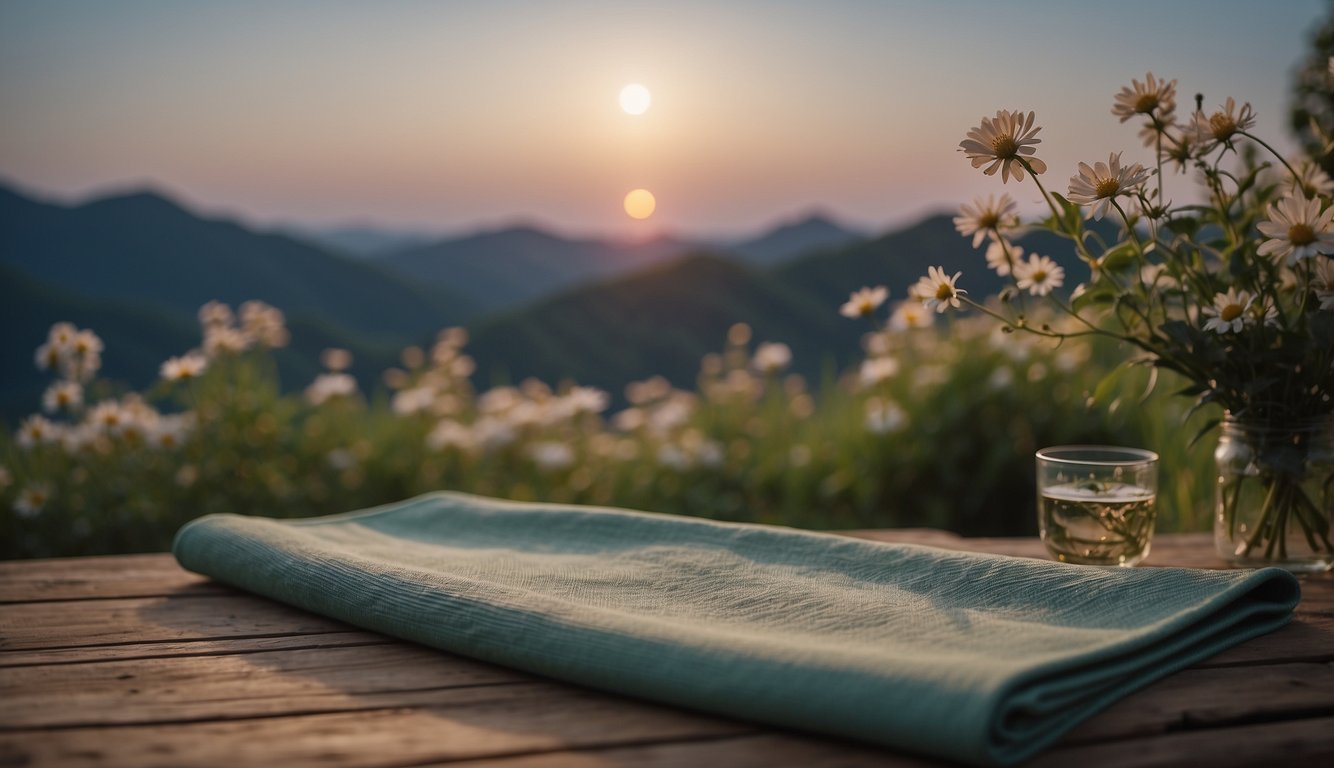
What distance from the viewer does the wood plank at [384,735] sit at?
73cm

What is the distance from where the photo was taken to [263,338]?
2955 millimetres

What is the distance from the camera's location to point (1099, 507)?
48.0 inches

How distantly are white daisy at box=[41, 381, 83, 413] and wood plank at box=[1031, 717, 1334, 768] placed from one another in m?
2.65

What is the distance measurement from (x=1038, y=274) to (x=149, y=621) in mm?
1147

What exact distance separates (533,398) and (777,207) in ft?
9.03

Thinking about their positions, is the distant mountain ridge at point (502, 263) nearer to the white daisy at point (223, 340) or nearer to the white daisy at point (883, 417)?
the white daisy at point (883, 417)

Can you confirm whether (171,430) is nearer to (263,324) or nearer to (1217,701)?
(263,324)

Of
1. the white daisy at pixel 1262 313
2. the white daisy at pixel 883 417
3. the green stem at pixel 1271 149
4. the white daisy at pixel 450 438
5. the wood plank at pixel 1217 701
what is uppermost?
the green stem at pixel 1271 149

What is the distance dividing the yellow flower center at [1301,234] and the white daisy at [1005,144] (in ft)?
0.86

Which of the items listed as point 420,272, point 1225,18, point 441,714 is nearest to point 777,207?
point 1225,18

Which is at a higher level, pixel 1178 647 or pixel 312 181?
pixel 312 181

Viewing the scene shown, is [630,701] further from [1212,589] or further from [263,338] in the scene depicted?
[263,338]

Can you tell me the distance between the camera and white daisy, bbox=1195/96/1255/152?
3.63ft

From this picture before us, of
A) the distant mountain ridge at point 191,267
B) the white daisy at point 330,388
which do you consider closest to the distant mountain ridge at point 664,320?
the distant mountain ridge at point 191,267
